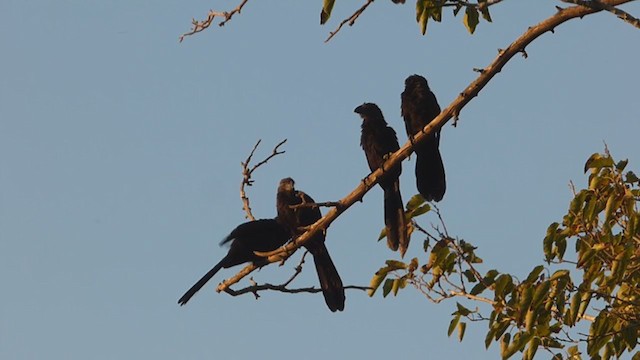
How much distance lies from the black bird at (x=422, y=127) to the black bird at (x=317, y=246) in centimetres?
86

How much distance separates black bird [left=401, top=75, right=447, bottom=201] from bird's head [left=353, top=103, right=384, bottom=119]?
314mm

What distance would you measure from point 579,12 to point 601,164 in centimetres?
87

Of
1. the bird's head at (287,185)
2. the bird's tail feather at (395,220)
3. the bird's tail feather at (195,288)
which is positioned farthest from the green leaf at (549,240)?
the bird's head at (287,185)

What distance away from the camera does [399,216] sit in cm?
682

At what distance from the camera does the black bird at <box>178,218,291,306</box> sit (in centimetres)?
741

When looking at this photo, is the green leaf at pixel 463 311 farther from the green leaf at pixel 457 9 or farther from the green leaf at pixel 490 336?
the green leaf at pixel 457 9

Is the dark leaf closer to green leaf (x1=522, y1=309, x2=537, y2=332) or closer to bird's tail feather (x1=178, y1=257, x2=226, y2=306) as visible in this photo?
green leaf (x1=522, y1=309, x2=537, y2=332)

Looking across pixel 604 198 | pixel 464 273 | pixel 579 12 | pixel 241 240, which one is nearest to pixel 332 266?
pixel 241 240

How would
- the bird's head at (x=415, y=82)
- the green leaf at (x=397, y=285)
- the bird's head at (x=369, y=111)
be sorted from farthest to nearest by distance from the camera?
the bird's head at (x=369, y=111) < the bird's head at (x=415, y=82) < the green leaf at (x=397, y=285)

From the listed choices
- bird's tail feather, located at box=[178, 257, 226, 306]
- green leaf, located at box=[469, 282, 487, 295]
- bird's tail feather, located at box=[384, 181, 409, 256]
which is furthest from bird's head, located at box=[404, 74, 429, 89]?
green leaf, located at box=[469, 282, 487, 295]

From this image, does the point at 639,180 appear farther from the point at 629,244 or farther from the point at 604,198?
the point at 629,244

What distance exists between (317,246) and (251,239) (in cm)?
51

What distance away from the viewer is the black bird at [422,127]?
22.1 ft

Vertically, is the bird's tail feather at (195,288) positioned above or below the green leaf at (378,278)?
above
